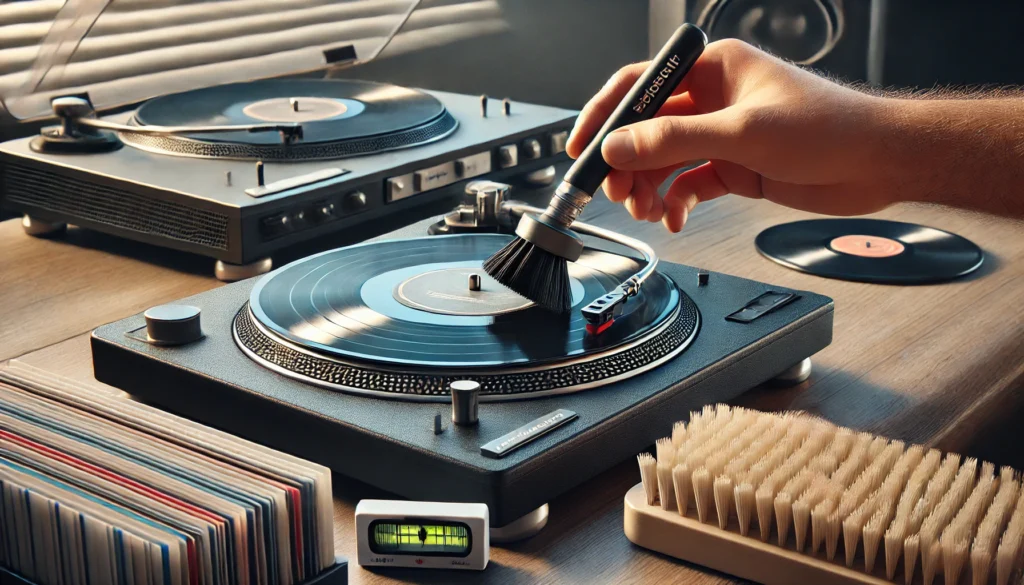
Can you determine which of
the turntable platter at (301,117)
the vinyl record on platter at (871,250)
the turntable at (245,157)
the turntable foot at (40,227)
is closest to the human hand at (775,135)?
the vinyl record on platter at (871,250)

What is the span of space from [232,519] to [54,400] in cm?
24

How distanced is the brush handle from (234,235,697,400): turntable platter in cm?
14

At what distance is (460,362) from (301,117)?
0.94 m

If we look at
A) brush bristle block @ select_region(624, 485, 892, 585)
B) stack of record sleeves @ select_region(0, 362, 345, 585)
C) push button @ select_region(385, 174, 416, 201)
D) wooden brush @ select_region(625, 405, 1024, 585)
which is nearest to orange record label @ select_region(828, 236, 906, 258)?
push button @ select_region(385, 174, 416, 201)

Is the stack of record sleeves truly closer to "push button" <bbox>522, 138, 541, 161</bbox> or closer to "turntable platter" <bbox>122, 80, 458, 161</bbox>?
"turntable platter" <bbox>122, 80, 458, 161</bbox>

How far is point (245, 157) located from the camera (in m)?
1.62

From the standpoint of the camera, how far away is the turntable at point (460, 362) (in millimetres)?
886

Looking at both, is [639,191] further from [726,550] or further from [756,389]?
[726,550]

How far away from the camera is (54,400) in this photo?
2.82ft

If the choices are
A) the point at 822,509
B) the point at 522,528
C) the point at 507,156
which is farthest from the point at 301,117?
the point at 822,509

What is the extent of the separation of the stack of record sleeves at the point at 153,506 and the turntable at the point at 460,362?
128 mm

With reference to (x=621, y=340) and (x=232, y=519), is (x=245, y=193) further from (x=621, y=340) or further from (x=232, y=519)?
(x=232, y=519)

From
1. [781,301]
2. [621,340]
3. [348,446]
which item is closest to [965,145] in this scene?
[781,301]

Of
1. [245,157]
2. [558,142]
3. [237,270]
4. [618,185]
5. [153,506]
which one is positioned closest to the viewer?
[153,506]
